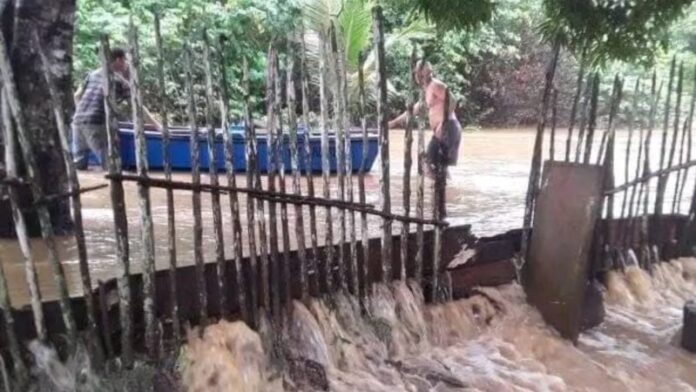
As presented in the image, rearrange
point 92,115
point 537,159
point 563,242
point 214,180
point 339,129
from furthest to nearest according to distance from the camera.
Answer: point 92,115 → point 537,159 → point 563,242 → point 339,129 → point 214,180

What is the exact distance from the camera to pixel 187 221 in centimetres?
645

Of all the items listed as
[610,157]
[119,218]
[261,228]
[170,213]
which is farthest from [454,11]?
[119,218]

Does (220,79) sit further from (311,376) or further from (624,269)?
(624,269)

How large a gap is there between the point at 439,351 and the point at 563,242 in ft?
3.80

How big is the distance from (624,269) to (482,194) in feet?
10.5

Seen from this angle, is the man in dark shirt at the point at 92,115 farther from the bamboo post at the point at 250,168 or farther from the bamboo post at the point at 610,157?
the bamboo post at the point at 610,157

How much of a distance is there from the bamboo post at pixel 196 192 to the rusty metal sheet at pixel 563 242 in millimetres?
2482

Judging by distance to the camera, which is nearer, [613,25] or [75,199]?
[75,199]

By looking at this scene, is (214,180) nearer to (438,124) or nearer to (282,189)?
(282,189)

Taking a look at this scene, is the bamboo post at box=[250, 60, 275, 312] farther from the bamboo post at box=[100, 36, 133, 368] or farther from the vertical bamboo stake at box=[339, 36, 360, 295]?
the bamboo post at box=[100, 36, 133, 368]

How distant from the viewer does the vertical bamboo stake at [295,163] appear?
159 inches

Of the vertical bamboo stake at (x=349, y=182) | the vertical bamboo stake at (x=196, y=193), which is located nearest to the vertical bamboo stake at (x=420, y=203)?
the vertical bamboo stake at (x=349, y=182)

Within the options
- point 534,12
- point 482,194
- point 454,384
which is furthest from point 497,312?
point 534,12

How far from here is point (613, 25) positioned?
4602 mm
